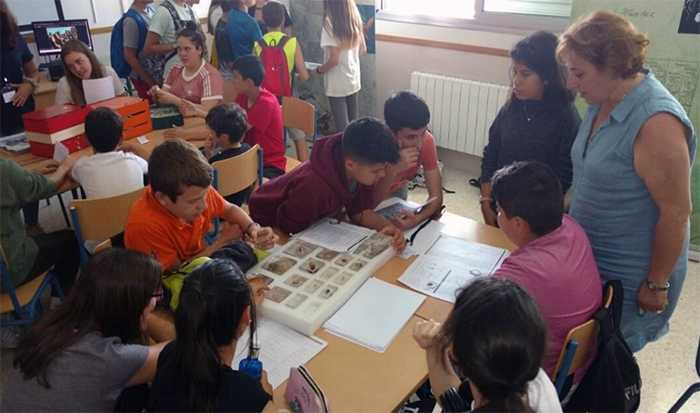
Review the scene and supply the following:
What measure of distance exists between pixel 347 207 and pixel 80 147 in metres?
1.60

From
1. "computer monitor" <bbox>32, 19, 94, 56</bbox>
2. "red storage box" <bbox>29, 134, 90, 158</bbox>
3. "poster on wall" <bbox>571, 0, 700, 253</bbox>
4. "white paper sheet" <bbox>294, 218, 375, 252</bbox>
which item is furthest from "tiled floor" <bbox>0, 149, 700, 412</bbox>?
"computer monitor" <bbox>32, 19, 94, 56</bbox>

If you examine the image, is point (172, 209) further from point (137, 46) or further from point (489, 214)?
point (137, 46)

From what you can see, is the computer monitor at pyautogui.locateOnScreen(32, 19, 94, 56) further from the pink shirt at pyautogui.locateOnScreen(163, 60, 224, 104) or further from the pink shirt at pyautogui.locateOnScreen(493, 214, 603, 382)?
the pink shirt at pyautogui.locateOnScreen(493, 214, 603, 382)

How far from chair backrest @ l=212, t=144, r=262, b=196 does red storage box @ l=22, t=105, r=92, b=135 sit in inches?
35.3

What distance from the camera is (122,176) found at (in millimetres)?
2395

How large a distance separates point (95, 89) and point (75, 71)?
35 cm

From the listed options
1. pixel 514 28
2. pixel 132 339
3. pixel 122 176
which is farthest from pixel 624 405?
pixel 514 28

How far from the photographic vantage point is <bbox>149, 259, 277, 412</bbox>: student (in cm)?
107

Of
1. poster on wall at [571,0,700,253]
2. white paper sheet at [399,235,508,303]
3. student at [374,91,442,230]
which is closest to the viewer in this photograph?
white paper sheet at [399,235,508,303]

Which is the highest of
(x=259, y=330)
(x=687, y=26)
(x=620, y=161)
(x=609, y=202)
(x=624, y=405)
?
(x=687, y=26)

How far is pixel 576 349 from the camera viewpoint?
49.7 inches

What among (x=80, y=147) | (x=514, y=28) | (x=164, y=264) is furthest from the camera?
(x=514, y=28)

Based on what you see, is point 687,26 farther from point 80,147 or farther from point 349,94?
point 80,147

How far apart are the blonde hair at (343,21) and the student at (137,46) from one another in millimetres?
1369
